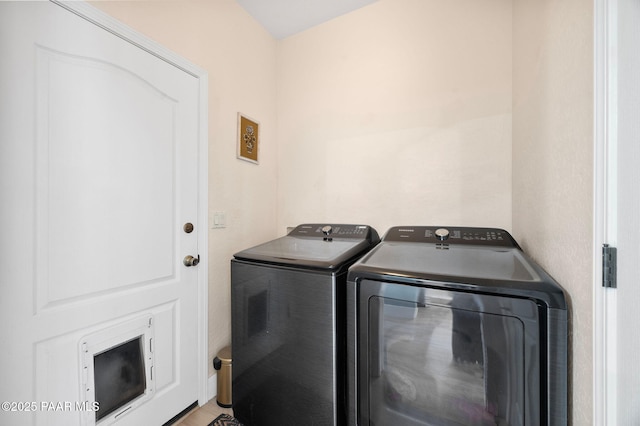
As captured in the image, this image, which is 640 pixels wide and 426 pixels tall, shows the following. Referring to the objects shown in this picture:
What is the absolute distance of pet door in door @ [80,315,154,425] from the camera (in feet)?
3.63

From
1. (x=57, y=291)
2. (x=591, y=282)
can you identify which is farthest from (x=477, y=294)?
(x=57, y=291)

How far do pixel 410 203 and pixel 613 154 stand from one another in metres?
1.19

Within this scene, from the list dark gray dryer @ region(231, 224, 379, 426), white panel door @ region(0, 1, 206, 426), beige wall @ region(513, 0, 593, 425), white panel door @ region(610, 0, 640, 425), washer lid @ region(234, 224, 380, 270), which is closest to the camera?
white panel door @ region(610, 0, 640, 425)

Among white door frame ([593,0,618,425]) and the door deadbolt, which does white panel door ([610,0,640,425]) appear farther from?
the door deadbolt

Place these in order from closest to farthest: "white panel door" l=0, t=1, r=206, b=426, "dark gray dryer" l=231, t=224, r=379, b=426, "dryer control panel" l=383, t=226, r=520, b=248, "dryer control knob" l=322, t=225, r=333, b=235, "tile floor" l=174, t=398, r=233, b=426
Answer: "white panel door" l=0, t=1, r=206, b=426
"dark gray dryer" l=231, t=224, r=379, b=426
"dryer control panel" l=383, t=226, r=520, b=248
"tile floor" l=174, t=398, r=233, b=426
"dryer control knob" l=322, t=225, r=333, b=235

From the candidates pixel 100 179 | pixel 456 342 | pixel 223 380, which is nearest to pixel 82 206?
pixel 100 179

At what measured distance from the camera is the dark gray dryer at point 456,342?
754 millimetres

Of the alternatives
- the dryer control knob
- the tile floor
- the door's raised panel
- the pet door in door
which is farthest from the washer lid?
the tile floor

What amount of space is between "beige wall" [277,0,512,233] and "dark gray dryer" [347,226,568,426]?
0.68 meters

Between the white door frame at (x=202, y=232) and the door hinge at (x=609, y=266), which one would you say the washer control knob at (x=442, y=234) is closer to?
the door hinge at (x=609, y=266)

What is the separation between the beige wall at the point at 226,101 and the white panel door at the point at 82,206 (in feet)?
0.61

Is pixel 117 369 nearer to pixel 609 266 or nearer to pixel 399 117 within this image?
pixel 609 266

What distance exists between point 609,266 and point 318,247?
1.15 meters

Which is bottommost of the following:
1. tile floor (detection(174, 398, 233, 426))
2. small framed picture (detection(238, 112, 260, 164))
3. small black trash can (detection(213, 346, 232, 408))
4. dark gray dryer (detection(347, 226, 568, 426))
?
tile floor (detection(174, 398, 233, 426))
